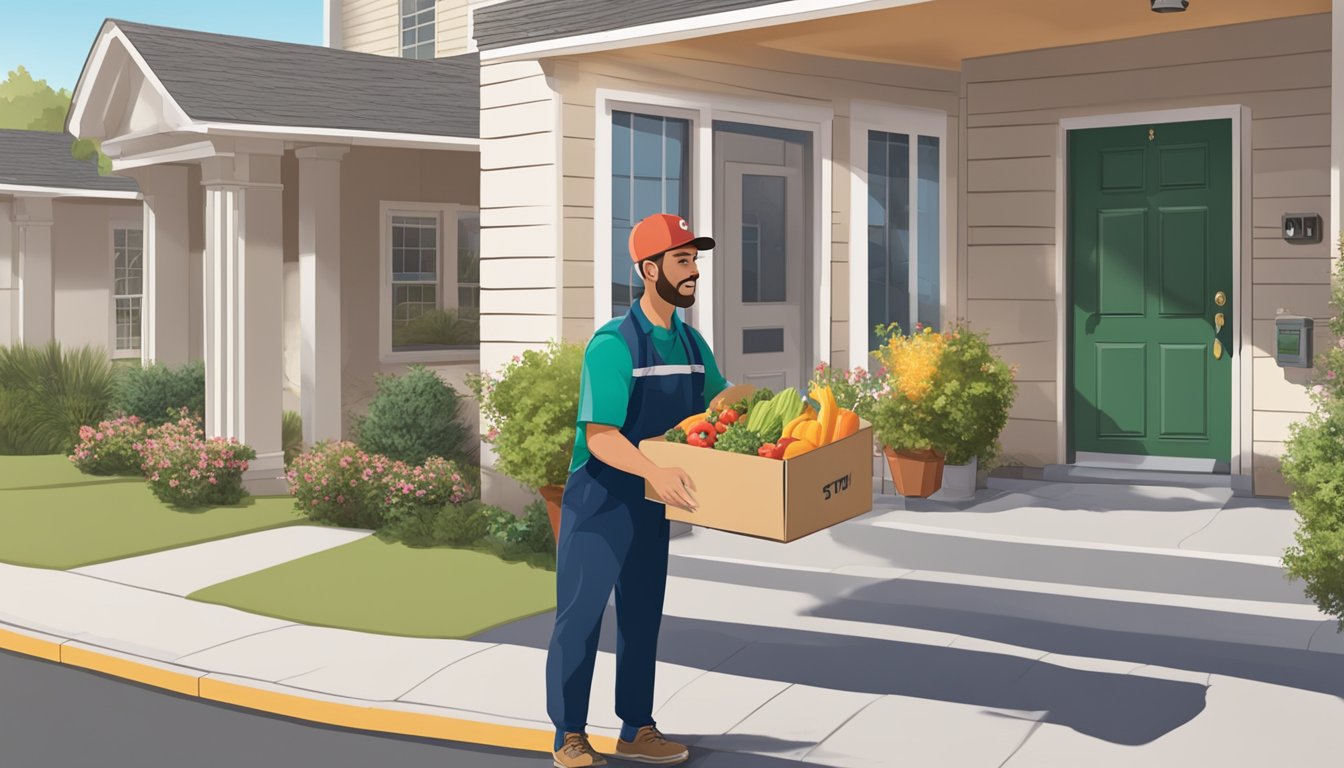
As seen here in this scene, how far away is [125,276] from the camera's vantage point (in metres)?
24.4

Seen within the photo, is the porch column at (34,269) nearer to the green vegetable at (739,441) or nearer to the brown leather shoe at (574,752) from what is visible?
the brown leather shoe at (574,752)

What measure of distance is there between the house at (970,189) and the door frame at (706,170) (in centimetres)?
2

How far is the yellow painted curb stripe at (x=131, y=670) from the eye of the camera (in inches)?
302

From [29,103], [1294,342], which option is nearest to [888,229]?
[1294,342]

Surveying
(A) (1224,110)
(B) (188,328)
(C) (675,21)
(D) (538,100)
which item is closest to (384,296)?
(B) (188,328)

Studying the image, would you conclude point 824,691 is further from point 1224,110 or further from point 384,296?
point 384,296

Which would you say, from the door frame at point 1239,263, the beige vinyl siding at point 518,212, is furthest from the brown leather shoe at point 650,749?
the door frame at point 1239,263

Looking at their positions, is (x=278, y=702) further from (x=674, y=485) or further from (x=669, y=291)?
(x=669, y=291)

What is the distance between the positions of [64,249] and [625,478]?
20442 millimetres

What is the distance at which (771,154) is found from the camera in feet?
38.2

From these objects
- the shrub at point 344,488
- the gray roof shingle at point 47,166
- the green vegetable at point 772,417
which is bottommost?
the shrub at point 344,488

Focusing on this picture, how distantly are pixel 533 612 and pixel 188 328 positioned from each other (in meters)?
10.3

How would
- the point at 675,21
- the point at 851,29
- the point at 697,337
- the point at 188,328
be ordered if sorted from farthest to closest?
the point at 188,328
the point at 851,29
the point at 675,21
the point at 697,337

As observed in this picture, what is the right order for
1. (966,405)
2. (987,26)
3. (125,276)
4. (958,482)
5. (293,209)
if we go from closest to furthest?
(987,26), (966,405), (958,482), (293,209), (125,276)
